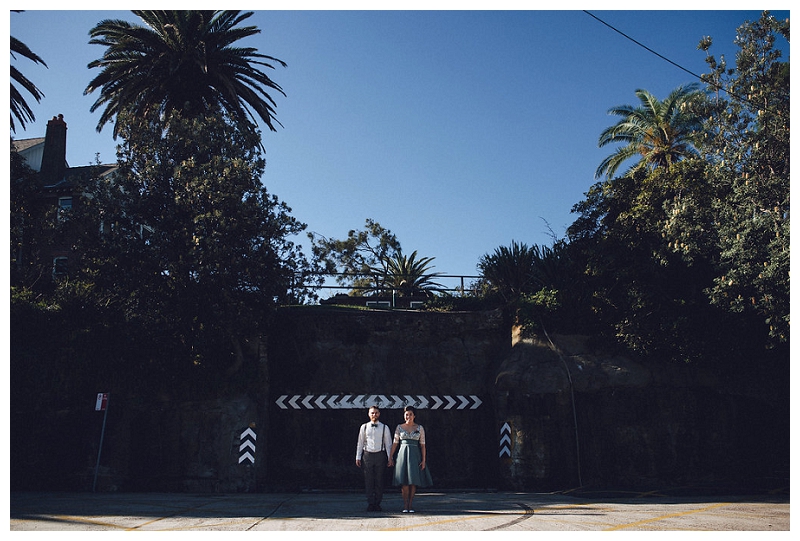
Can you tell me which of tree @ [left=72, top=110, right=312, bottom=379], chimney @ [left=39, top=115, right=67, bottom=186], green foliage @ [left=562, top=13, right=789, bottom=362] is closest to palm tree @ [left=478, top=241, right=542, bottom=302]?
green foliage @ [left=562, top=13, right=789, bottom=362]

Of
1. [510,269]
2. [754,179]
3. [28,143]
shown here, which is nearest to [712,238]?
[754,179]

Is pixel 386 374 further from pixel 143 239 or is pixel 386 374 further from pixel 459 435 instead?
pixel 143 239

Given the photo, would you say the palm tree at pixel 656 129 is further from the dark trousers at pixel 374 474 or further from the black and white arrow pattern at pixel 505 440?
the dark trousers at pixel 374 474

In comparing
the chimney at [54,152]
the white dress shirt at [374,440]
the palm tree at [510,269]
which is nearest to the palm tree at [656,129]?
the palm tree at [510,269]

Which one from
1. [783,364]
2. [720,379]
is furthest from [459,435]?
[783,364]

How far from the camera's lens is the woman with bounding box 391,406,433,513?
10258 mm

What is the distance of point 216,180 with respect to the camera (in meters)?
18.3

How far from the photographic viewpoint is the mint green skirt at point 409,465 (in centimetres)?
1023

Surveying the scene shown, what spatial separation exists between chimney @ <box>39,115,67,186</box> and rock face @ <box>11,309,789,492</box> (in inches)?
904

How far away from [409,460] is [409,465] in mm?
74

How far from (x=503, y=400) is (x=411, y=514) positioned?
8498mm

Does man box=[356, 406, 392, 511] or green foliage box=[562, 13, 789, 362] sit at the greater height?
green foliage box=[562, 13, 789, 362]

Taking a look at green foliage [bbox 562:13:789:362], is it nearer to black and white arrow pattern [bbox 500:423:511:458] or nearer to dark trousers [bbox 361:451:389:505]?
black and white arrow pattern [bbox 500:423:511:458]

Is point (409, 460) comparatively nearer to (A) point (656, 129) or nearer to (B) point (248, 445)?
(B) point (248, 445)
